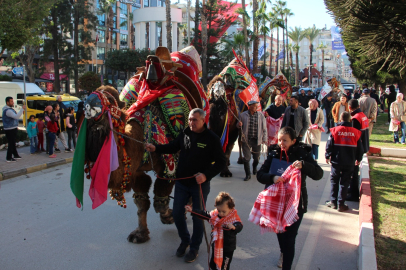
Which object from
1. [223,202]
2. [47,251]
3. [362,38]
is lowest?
[47,251]

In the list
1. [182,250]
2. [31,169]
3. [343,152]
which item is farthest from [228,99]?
[31,169]

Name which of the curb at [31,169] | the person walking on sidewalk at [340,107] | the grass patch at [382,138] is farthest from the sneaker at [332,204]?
the curb at [31,169]

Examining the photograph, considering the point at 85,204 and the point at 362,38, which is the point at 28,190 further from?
the point at 362,38

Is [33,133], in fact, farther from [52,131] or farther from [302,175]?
[302,175]

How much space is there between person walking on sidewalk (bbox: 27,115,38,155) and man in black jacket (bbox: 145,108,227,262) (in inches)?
343

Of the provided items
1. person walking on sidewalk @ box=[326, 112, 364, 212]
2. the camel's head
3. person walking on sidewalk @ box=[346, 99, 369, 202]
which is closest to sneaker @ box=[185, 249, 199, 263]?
the camel's head

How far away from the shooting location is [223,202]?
146 inches

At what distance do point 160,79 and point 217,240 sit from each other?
8.59 ft

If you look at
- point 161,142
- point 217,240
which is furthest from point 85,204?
point 217,240

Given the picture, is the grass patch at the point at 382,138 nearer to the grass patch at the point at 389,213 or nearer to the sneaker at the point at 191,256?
the grass patch at the point at 389,213

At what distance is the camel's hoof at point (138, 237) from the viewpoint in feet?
16.8

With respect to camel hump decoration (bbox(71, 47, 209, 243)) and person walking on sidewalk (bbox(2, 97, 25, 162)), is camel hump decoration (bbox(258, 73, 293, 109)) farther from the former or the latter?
person walking on sidewalk (bbox(2, 97, 25, 162))

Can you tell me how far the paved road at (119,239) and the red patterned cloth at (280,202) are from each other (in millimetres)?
842

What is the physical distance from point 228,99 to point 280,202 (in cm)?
506
